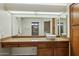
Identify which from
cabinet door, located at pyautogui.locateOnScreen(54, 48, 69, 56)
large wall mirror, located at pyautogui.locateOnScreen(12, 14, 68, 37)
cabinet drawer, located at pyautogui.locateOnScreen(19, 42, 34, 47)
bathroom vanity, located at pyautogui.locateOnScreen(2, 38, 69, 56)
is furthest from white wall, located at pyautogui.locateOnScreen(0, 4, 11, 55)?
cabinet door, located at pyautogui.locateOnScreen(54, 48, 69, 56)

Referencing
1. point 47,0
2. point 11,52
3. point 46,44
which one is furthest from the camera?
point 11,52

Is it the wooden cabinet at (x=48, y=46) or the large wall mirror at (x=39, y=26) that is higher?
the large wall mirror at (x=39, y=26)

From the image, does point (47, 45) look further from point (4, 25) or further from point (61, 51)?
point (4, 25)

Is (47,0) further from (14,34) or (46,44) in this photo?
(14,34)

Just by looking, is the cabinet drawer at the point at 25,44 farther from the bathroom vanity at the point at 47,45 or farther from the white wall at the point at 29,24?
the white wall at the point at 29,24

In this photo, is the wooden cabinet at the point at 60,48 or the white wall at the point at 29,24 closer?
the wooden cabinet at the point at 60,48

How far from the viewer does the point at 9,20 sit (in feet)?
13.1

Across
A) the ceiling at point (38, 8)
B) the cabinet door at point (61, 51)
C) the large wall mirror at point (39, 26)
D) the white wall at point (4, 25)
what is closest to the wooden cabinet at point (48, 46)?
the cabinet door at point (61, 51)

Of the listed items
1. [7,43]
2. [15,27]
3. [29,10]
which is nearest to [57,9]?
[29,10]

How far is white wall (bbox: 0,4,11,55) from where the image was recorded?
137 inches

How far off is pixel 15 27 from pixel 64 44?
1.64 meters

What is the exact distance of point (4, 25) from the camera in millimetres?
3711

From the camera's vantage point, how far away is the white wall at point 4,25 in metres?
3.49

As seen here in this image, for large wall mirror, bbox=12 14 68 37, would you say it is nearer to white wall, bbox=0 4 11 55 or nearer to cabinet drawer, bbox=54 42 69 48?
white wall, bbox=0 4 11 55
